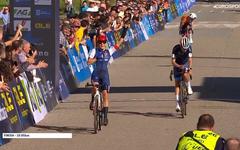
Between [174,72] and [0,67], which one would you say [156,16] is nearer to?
[174,72]

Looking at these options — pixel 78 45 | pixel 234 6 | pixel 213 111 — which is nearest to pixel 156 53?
pixel 78 45

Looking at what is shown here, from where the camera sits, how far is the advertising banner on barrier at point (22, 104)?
46.8 feet

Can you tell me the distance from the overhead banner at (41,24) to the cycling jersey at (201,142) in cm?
1049

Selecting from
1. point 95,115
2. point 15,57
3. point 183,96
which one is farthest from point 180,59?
point 15,57

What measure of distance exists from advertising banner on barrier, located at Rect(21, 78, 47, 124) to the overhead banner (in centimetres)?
207

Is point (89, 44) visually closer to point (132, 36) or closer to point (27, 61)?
point (27, 61)

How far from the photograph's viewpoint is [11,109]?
1377cm

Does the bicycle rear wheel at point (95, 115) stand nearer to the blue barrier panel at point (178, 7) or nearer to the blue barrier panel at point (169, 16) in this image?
the blue barrier panel at point (169, 16)

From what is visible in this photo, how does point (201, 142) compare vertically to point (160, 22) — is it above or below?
above

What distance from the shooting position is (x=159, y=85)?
21.2 m

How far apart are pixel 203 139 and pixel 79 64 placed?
47.8 ft

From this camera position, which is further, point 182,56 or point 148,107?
point 148,107

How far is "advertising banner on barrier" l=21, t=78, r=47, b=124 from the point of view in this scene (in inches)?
593

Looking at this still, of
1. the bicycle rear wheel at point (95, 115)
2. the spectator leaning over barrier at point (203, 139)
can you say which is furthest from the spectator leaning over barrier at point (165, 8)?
the spectator leaning over barrier at point (203, 139)
